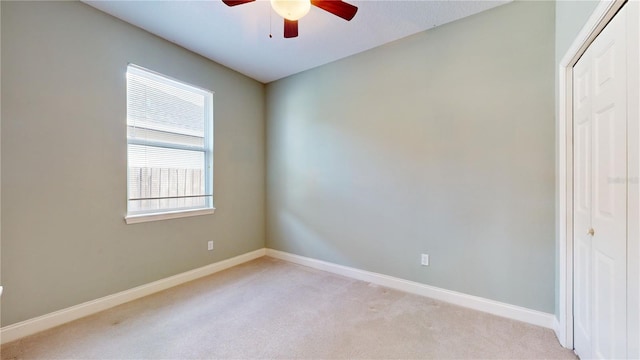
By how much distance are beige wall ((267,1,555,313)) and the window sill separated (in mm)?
1278

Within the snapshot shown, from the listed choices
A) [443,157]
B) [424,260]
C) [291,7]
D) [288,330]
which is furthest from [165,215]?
[443,157]

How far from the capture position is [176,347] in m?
1.85

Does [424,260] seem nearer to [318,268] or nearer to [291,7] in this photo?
[318,268]

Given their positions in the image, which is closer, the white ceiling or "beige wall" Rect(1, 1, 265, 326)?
"beige wall" Rect(1, 1, 265, 326)

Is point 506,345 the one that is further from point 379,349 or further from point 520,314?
point 379,349

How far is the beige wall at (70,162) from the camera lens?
194 cm

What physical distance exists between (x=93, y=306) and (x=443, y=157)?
140 inches

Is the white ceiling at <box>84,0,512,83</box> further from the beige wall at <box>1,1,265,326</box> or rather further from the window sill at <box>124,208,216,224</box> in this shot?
the window sill at <box>124,208,216,224</box>

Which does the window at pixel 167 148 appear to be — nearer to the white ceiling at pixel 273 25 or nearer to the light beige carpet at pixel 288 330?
the white ceiling at pixel 273 25

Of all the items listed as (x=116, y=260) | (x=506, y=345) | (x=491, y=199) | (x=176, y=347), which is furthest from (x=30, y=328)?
(x=491, y=199)

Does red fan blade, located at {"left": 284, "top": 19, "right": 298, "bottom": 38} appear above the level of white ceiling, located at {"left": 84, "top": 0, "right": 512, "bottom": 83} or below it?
below

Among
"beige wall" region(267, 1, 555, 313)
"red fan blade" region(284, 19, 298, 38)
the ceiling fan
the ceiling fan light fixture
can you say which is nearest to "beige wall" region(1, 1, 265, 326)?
the ceiling fan

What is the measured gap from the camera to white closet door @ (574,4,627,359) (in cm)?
125

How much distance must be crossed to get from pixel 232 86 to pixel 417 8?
8.09ft
